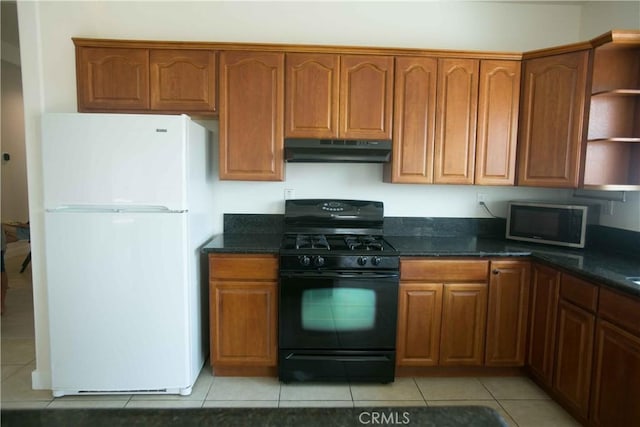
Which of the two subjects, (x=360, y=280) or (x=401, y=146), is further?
(x=401, y=146)

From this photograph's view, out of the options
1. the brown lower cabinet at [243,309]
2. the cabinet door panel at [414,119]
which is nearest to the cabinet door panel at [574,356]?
the cabinet door panel at [414,119]

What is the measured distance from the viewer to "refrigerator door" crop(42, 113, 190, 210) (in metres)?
2.07

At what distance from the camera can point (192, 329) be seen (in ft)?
7.62

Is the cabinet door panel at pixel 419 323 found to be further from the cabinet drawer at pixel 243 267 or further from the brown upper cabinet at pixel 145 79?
the brown upper cabinet at pixel 145 79

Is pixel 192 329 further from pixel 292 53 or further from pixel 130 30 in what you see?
pixel 130 30

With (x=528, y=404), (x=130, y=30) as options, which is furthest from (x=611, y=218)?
(x=130, y=30)

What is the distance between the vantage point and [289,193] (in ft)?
9.59

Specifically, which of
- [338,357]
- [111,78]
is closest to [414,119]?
[338,357]

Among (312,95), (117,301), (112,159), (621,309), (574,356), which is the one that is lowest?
(574,356)

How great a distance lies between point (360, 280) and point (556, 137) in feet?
5.52

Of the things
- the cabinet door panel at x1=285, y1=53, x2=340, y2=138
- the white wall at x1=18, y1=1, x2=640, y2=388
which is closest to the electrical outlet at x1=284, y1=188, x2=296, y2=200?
the white wall at x1=18, y1=1, x2=640, y2=388

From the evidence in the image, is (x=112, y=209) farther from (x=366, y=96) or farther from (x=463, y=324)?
(x=463, y=324)

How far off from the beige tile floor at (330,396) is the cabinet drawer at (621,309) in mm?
773

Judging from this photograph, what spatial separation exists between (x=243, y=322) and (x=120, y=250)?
89 centimetres
